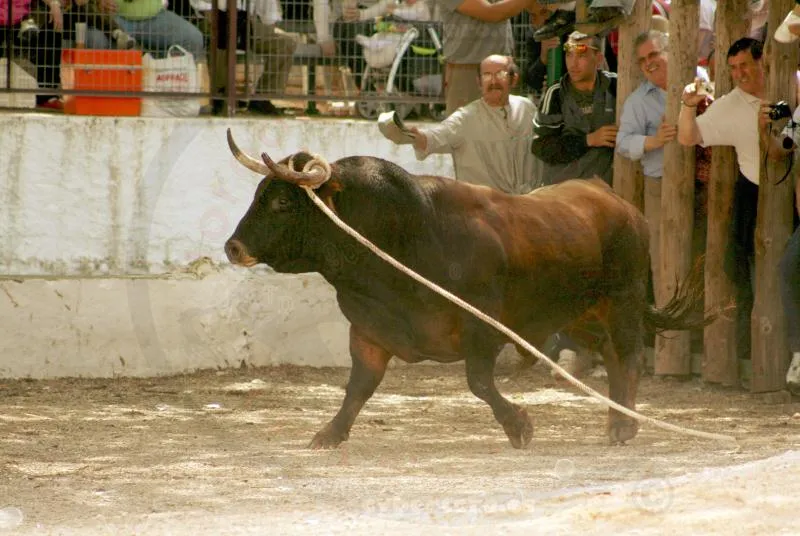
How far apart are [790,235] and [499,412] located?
2.73 meters

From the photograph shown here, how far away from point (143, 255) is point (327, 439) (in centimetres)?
329

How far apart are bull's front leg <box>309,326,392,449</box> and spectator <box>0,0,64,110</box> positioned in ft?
12.5

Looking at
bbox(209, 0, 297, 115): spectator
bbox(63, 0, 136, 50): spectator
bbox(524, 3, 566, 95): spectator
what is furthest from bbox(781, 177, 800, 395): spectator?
bbox(63, 0, 136, 50): spectator

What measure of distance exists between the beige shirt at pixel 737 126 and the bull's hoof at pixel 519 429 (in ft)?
8.71

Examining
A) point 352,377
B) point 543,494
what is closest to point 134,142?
point 352,377

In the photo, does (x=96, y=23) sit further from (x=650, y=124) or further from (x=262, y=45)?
(x=650, y=124)

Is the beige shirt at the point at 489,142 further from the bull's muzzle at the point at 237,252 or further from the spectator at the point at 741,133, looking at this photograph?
the bull's muzzle at the point at 237,252

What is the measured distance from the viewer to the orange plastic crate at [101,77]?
11.3 metres

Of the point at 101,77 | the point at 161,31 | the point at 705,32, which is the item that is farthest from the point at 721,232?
the point at 101,77

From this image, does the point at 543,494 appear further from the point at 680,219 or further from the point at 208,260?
the point at 208,260

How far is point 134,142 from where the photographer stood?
36.6 feet

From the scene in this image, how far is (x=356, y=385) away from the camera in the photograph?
844cm

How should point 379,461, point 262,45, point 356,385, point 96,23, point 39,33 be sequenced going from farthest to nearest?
point 262,45 → point 96,23 → point 39,33 → point 356,385 → point 379,461

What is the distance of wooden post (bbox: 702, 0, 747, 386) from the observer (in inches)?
404
